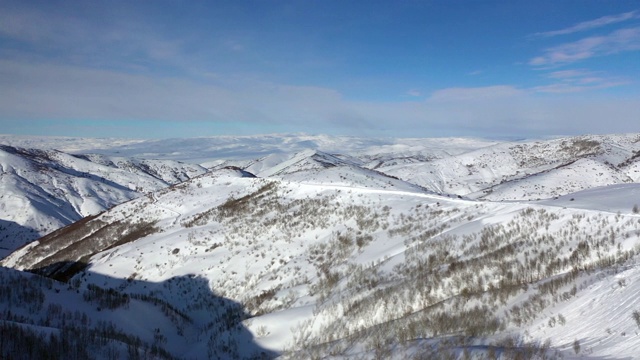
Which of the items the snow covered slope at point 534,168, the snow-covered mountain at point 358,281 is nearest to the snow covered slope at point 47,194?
the snow-covered mountain at point 358,281

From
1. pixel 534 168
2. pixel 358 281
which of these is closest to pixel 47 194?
pixel 534 168

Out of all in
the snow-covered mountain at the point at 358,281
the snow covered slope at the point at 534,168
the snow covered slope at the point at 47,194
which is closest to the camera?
the snow-covered mountain at the point at 358,281

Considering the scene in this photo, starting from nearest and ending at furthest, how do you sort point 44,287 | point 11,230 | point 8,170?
1. point 44,287
2. point 11,230
3. point 8,170

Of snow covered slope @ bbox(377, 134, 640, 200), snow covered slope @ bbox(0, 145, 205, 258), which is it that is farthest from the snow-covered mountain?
snow covered slope @ bbox(0, 145, 205, 258)

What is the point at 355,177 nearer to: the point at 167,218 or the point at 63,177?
the point at 167,218

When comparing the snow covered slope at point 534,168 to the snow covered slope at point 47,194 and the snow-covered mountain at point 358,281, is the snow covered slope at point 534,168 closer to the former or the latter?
the snow-covered mountain at point 358,281

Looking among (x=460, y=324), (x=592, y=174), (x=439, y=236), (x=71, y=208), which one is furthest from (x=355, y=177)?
(x=71, y=208)

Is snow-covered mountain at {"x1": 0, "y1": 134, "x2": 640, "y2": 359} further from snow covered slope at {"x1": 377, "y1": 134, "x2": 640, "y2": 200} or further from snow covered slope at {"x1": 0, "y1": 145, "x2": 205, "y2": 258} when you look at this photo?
snow covered slope at {"x1": 0, "y1": 145, "x2": 205, "y2": 258}

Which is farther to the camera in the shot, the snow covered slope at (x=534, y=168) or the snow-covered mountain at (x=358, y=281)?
the snow covered slope at (x=534, y=168)
